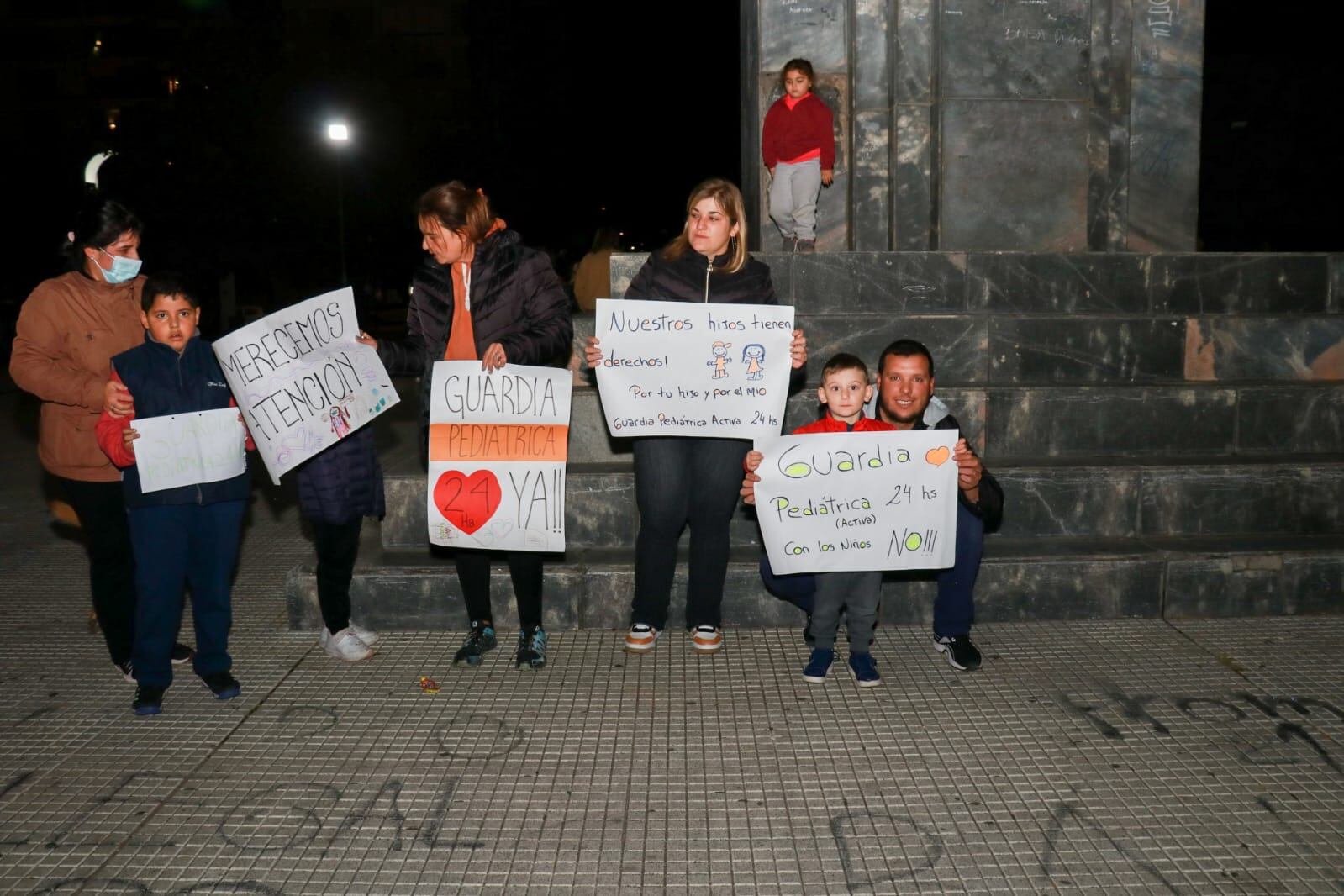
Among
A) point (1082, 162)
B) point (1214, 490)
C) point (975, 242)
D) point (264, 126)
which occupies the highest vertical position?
point (264, 126)

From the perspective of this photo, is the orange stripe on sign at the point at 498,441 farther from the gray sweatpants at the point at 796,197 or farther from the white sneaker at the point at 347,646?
the gray sweatpants at the point at 796,197

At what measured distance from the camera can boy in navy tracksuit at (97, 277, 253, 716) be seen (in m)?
4.52

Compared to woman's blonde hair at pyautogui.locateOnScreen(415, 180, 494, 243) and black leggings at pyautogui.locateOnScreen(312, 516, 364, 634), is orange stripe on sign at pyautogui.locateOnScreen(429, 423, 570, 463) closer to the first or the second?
black leggings at pyautogui.locateOnScreen(312, 516, 364, 634)

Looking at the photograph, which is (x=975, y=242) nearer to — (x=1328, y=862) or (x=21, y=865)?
(x=1328, y=862)

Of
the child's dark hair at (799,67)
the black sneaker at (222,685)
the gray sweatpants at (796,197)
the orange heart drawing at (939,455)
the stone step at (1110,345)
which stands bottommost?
the black sneaker at (222,685)

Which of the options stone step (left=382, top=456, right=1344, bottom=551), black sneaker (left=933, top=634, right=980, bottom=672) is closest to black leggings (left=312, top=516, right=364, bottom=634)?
stone step (left=382, top=456, right=1344, bottom=551)

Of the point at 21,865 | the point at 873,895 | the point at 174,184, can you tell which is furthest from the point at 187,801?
the point at 174,184

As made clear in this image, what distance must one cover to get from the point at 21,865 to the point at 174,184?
29.0 m

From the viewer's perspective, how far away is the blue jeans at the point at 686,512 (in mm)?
5008

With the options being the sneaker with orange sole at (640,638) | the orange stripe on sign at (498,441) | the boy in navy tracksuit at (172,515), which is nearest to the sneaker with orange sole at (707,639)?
the sneaker with orange sole at (640,638)

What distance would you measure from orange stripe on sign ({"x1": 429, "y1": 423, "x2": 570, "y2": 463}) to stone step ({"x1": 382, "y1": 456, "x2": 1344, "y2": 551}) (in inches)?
31.1

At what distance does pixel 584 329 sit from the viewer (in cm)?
657

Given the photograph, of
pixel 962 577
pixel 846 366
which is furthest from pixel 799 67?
pixel 962 577

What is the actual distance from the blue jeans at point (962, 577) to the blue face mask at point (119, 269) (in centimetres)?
341
